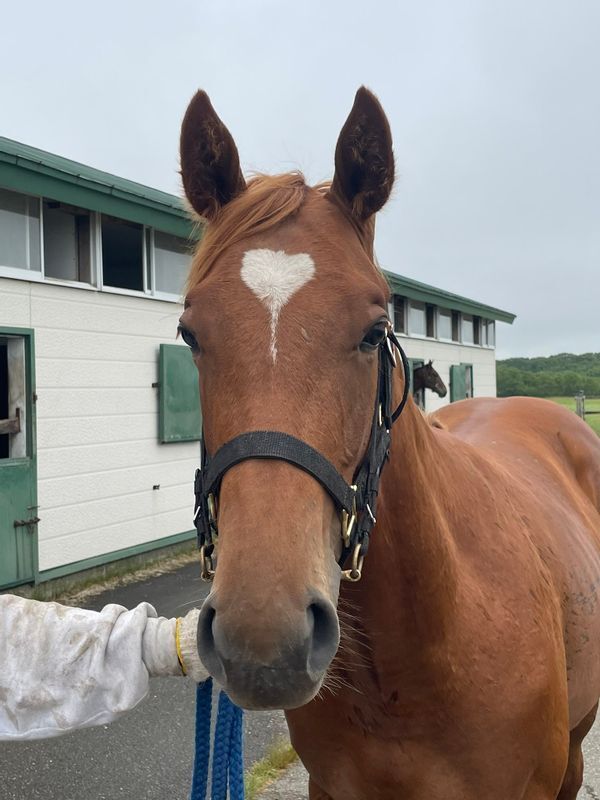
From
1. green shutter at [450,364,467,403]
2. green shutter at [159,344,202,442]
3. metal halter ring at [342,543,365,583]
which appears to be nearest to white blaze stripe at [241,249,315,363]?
metal halter ring at [342,543,365,583]

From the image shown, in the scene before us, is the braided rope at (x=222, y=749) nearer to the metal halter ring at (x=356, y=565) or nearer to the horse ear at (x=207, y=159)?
the metal halter ring at (x=356, y=565)

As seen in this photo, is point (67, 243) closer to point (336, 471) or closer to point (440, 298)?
point (336, 471)

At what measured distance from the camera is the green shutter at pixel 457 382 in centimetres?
1587

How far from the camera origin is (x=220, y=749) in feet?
6.15

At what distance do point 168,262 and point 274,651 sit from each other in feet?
25.4

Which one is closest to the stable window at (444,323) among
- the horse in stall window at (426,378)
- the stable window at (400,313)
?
the stable window at (400,313)

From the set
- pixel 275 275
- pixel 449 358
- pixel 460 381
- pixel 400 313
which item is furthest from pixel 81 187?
pixel 460 381

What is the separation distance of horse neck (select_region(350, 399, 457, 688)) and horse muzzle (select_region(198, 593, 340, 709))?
47 cm

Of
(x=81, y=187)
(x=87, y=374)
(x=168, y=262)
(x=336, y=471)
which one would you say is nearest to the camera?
(x=336, y=471)

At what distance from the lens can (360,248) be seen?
154cm

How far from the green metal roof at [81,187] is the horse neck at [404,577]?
4.50 metres

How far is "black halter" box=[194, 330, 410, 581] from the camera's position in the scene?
47.7 inches

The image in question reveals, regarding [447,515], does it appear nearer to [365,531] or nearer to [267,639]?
[365,531]

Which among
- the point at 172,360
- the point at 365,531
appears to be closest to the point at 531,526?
the point at 365,531
